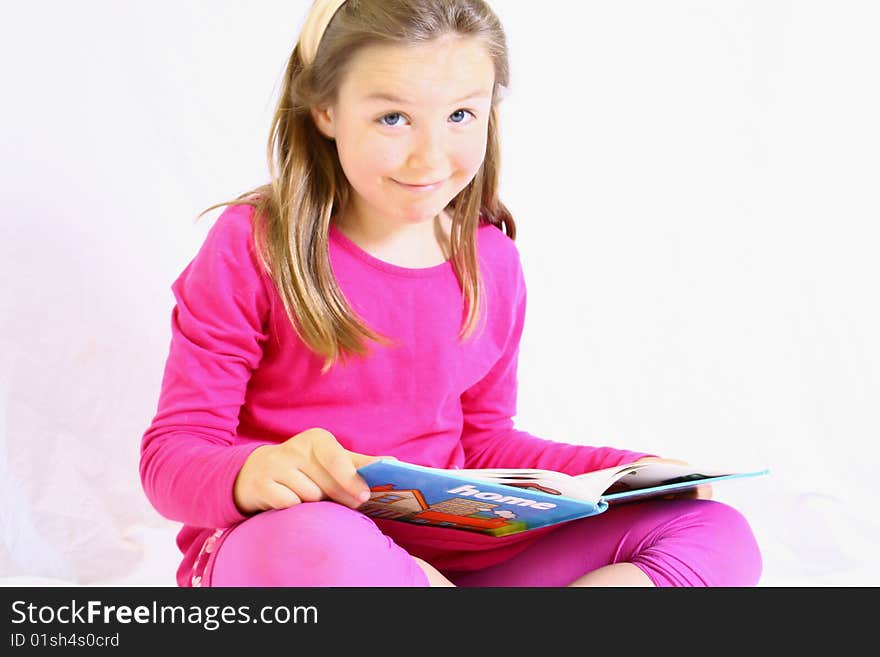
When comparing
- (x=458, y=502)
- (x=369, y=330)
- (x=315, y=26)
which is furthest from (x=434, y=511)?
(x=315, y=26)

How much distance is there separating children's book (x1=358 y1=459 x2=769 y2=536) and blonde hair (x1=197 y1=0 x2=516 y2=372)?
229 millimetres

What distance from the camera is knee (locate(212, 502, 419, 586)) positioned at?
3.48ft

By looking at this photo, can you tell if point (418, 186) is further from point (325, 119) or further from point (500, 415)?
point (500, 415)

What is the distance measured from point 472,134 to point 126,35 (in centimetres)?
68

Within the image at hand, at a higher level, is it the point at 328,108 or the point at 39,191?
the point at 39,191

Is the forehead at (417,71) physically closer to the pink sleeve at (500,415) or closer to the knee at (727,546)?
the pink sleeve at (500,415)

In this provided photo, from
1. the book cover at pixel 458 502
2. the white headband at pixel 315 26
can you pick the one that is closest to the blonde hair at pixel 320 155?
the white headband at pixel 315 26

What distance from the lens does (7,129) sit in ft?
5.37

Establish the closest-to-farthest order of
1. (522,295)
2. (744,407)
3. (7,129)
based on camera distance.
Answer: (522,295), (7,129), (744,407)

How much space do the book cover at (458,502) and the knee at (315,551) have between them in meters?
0.05

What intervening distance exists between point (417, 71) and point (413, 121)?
51 millimetres
